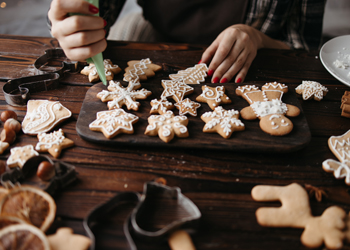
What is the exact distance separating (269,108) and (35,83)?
974mm

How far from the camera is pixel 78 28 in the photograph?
104 cm

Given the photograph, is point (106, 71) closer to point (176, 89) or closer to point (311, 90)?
point (176, 89)

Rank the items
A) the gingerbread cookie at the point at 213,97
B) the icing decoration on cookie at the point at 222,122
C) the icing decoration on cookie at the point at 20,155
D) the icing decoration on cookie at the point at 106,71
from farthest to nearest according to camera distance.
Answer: the icing decoration on cookie at the point at 106,71 < the gingerbread cookie at the point at 213,97 < the icing decoration on cookie at the point at 222,122 < the icing decoration on cookie at the point at 20,155

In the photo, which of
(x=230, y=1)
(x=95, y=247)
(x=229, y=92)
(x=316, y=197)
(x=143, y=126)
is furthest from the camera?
(x=230, y=1)

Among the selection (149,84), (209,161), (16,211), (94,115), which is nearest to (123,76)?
(149,84)

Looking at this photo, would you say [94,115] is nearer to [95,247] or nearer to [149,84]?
[149,84]

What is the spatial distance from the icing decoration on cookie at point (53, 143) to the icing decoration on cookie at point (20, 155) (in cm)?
2

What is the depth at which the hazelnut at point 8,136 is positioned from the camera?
92 centimetres

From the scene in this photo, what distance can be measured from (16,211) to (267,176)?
742 mm

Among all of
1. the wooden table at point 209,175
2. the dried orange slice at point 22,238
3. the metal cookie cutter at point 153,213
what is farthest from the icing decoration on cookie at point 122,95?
the dried orange slice at point 22,238

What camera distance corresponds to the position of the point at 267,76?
1.34m

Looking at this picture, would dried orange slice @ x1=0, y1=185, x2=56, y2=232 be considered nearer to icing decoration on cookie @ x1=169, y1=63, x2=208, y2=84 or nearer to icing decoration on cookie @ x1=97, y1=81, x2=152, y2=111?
icing decoration on cookie @ x1=97, y1=81, x2=152, y2=111

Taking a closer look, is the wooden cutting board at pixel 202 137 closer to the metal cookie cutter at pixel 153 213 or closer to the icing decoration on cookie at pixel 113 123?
the icing decoration on cookie at pixel 113 123

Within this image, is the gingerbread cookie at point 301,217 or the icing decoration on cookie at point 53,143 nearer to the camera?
the gingerbread cookie at point 301,217
